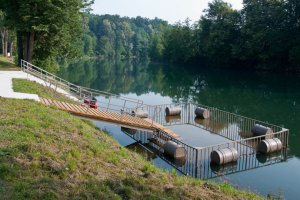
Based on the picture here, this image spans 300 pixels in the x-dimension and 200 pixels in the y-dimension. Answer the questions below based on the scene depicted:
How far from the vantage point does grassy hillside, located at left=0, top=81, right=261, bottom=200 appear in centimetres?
658

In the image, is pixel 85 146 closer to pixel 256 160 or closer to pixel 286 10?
pixel 256 160

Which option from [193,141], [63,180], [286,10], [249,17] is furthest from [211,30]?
[63,180]

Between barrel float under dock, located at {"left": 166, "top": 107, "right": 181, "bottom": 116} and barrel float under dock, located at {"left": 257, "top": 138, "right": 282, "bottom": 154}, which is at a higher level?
barrel float under dock, located at {"left": 166, "top": 107, "right": 181, "bottom": 116}

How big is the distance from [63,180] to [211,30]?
237 ft

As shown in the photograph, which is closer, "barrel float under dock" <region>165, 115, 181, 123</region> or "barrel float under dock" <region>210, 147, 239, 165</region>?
"barrel float under dock" <region>210, 147, 239, 165</region>

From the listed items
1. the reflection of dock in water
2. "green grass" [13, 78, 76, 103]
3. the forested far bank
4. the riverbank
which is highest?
the forested far bank

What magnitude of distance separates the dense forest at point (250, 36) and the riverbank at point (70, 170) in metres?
51.1

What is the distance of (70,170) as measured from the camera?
25.3 feet

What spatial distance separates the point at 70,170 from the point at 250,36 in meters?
62.3

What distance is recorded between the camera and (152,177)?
8391 mm

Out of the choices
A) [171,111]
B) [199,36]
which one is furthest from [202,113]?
[199,36]

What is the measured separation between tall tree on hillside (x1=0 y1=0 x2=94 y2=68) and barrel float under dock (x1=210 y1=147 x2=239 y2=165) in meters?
17.3

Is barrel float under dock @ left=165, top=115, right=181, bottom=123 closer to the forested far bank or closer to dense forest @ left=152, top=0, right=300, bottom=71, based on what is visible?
the forested far bank

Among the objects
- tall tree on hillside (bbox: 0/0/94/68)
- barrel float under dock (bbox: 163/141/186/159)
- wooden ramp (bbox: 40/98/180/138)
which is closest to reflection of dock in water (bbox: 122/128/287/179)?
barrel float under dock (bbox: 163/141/186/159)
